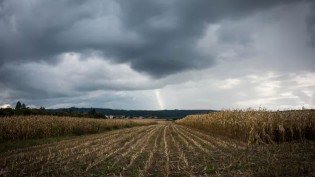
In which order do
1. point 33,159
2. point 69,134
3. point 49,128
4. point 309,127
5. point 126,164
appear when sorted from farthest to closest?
point 69,134 < point 49,128 < point 309,127 < point 33,159 < point 126,164

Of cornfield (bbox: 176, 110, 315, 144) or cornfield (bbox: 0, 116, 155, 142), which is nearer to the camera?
cornfield (bbox: 176, 110, 315, 144)

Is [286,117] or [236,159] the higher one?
[286,117]

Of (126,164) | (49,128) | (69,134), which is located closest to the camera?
(126,164)

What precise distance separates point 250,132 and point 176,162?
37.4 ft

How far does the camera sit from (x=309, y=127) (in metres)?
25.5

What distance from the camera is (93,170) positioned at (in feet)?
47.0

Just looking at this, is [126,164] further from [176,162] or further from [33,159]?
[33,159]

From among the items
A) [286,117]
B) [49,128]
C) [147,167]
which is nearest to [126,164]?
[147,167]

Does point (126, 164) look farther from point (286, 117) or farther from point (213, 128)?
point (213, 128)

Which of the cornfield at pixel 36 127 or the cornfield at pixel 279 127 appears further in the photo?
the cornfield at pixel 36 127

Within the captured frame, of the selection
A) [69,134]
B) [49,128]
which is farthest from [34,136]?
[69,134]

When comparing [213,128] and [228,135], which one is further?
[213,128]

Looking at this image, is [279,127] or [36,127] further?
[36,127]

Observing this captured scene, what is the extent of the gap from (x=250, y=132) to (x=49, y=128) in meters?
20.0
